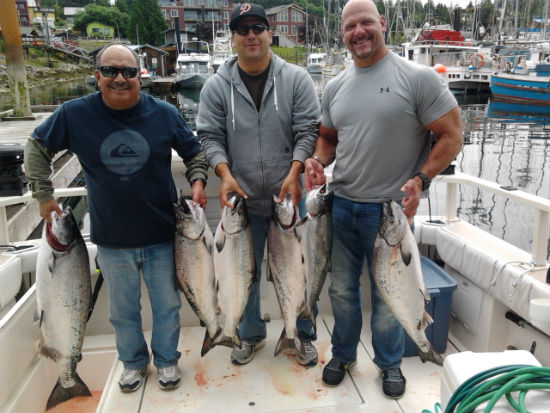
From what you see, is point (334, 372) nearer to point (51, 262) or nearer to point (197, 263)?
point (197, 263)

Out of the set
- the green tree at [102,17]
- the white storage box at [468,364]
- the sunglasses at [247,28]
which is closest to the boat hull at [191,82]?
the sunglasses at [247,28]

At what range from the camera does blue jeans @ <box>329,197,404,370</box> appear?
2.97m

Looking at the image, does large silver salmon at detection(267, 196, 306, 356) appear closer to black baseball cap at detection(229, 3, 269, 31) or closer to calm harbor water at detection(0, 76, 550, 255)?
black baseball cap at detection(229, 3, 269, 31)

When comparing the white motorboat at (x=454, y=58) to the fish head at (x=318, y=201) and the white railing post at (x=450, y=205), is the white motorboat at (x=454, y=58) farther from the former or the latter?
the fish head at (x=318, y=201)

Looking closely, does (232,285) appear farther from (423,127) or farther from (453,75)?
(453,75)

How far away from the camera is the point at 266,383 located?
3.31 metres

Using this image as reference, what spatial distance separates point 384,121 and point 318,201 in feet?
2.04

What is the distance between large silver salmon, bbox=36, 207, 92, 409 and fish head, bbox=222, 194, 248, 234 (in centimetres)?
93

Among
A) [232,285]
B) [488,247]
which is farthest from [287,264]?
[488,247]

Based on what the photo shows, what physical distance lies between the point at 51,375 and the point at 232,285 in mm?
1814

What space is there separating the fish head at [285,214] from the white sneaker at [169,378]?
54.6 inches

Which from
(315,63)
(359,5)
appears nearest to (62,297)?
(359,5)

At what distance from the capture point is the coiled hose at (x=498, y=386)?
1578 mm

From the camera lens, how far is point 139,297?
3174 millimetres
